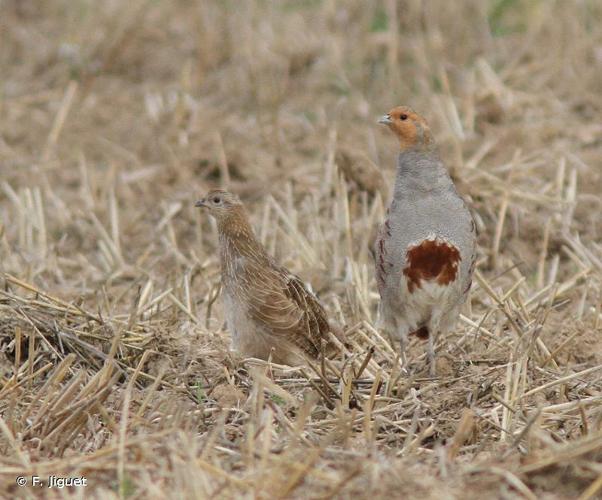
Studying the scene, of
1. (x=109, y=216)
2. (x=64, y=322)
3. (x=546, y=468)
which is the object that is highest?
(x=546, y=468)

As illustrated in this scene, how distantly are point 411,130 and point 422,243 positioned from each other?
1.82 ft

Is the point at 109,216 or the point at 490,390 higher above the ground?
the point at 490,390

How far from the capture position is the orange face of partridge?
5.68 metres

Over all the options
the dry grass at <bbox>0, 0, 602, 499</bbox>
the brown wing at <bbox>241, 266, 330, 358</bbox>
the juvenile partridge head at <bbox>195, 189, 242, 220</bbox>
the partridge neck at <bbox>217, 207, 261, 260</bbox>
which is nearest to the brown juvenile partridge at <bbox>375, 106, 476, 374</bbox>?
the dry grass at <bbox>0, 0, 602, 499</bbox>

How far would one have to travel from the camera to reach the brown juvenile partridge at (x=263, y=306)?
5664mm

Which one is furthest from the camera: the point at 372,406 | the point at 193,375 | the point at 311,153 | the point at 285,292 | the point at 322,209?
the point at 311,153

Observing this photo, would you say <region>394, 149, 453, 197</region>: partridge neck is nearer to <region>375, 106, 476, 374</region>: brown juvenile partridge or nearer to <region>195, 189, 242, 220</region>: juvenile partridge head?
<region>375, 106, 476, 374</region>: brown juvenile partridge

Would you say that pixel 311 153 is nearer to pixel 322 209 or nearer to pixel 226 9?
pixel 322 209

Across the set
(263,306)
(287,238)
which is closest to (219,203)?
(263,306)

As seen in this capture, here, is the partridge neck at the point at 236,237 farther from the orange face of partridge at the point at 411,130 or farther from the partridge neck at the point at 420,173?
the orange face of partridge at the point at 411,130

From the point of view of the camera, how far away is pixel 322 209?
7.92 meters

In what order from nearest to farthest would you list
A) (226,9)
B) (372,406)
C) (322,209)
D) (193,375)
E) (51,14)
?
(372,406) < (193,375) < (322,209) < (226,9) < (51,14)

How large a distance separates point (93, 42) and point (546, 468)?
308 inches

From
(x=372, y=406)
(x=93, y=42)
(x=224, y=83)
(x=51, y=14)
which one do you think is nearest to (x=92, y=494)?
(x=372, y=406)
